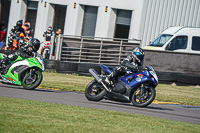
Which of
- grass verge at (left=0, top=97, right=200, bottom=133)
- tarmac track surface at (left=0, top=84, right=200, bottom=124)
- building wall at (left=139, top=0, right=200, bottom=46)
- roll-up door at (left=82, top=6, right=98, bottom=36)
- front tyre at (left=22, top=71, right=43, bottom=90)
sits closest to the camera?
grass verge at (left=0, top=97, right=200, bottom=133)

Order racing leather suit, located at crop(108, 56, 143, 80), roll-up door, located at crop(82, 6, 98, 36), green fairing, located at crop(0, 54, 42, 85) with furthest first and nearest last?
roll-up door, located at crop(82, 6, 98, 36) < green fairing, located at crop(0, 54, 42, 85) < racing leather suit, located at crop(108, 56, 143, 80)

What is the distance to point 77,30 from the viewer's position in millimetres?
27812

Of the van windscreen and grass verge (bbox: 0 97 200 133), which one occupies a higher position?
the van windscreen

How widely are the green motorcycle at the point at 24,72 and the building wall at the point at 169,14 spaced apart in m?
14.0

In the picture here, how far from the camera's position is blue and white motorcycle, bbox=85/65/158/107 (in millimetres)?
10117

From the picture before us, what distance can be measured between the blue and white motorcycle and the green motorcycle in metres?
1.88

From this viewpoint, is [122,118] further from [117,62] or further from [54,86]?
[117,62]

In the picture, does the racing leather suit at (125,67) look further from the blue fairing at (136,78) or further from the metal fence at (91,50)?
the metal fence at (91,50)

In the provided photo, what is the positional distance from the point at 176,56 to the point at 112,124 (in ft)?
45.3

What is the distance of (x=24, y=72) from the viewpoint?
11969 millimetres

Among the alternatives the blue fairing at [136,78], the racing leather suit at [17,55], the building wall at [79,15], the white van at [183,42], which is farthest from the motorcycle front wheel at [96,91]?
the building wall at [79,15]

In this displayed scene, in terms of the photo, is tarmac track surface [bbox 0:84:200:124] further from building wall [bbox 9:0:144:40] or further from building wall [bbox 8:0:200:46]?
building wall [bbox 9:0:144:40]

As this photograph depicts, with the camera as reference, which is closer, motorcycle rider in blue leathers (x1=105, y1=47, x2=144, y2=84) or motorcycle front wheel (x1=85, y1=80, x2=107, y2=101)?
motorcycle rider in blue leathers (x1=105, y1=47, x2=144, y2=84)

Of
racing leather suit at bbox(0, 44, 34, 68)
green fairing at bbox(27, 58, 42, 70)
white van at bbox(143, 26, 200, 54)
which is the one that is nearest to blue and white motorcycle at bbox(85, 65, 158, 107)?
green fairing at bbox(27, 58, 42, 70)
